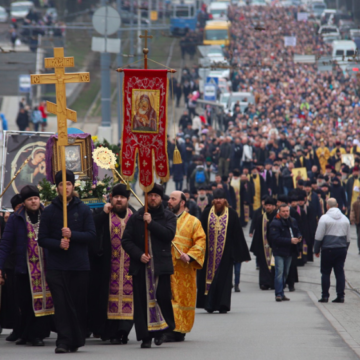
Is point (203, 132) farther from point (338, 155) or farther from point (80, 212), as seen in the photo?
point (80, 212)

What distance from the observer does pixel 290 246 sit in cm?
1467

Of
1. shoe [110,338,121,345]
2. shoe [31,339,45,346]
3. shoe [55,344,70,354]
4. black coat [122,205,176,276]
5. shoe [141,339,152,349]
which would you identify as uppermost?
black coat [122,205,176,276]

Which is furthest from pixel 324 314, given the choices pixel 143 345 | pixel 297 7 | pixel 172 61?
pixel 297 7

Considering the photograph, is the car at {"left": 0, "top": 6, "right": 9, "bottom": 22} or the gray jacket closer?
the gray jacket

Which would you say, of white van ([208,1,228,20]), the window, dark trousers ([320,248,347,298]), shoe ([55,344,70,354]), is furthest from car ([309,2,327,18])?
shoe ([55,344,70,354])

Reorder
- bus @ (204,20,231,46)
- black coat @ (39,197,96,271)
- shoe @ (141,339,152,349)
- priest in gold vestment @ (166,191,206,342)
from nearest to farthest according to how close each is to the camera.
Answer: black coat @ (39,197,96,271)
shoe @ (141,339,152,349)
priest in gold vestment @ (166,191,206,342)
bus @ (204,20,231,46)

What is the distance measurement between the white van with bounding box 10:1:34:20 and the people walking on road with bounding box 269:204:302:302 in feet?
150

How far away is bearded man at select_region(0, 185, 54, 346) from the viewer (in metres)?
9.69

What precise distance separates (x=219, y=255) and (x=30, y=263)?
14.5 feet

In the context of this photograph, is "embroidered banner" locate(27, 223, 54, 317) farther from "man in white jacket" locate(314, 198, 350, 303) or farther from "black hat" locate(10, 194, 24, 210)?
"man in white jacket" locate(314, 198, 350, 303)

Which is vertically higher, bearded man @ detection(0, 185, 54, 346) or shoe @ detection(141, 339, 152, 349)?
bearded man @ detection(0, 185, 54, 346)

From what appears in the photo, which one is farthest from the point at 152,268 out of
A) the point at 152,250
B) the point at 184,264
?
the point at 184,264

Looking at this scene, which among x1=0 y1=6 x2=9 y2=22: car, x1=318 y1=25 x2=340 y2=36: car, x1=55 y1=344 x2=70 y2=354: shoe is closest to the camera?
x1=55 y1=344 x2=70 y2=354: shoe

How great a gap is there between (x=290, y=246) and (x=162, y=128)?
212 inches
